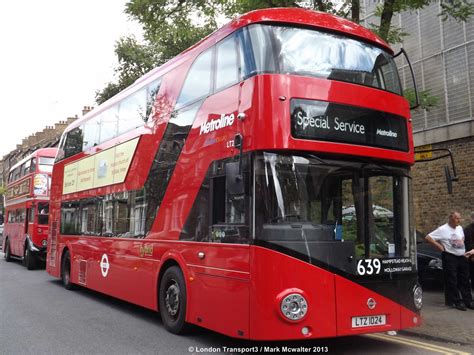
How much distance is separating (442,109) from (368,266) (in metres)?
10.2

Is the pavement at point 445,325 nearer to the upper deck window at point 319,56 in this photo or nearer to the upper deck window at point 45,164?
the upper deck window at point 319,56

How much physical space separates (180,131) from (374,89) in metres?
2.80

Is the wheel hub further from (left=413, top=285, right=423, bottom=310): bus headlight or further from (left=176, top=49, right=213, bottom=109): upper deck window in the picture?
(left=413, top=285, right=423, bottom=310): bus headlight

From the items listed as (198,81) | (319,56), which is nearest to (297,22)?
(319,56)

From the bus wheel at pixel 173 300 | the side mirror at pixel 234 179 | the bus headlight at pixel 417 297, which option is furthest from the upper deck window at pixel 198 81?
the bus headlight at pixel 417 297

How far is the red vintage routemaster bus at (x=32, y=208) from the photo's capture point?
690 inches

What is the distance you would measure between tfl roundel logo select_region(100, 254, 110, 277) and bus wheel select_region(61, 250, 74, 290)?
264 cm

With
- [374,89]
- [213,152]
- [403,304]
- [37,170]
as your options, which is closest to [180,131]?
[213,152]

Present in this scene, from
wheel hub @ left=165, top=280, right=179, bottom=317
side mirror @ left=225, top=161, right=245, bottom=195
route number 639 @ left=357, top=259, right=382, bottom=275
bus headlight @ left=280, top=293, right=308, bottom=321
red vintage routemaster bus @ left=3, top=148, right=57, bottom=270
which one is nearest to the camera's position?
bus headlight @ left=280, top=293, right=308, bottom=321

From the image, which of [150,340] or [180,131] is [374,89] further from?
[150,340]

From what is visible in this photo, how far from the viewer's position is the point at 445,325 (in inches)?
288

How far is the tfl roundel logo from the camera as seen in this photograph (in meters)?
9.69

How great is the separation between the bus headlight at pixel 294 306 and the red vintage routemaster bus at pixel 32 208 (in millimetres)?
14291

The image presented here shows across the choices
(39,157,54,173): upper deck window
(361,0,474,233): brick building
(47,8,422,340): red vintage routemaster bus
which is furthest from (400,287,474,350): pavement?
(39,157,54,173): upper deck window
